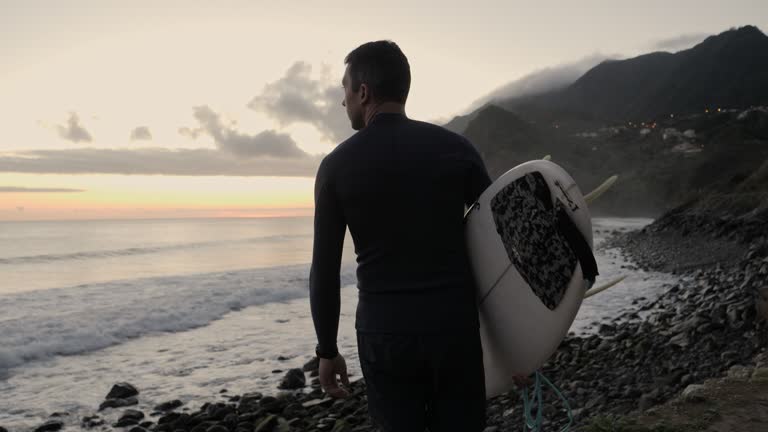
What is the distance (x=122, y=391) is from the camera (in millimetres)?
8016

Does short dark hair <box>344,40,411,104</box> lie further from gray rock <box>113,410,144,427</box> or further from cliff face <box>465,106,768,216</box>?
cliff face <box>465,106,768,216</box>

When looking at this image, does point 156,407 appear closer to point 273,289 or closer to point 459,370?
point 459,370

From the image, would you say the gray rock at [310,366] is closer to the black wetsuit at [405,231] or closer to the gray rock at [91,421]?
the gray rock at [91,421]

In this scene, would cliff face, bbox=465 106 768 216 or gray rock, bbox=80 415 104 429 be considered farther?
cliff face, bbox=465 106 768 216

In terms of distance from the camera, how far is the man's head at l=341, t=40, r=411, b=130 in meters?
2.17

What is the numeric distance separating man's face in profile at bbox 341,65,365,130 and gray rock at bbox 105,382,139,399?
7495mm

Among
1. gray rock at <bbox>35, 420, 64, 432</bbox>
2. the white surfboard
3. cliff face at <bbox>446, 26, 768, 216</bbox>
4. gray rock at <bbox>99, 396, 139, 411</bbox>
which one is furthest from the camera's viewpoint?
cliff face at <bbox>446, 26, 768, 216</bbox>

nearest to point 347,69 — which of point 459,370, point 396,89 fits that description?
point 396,89

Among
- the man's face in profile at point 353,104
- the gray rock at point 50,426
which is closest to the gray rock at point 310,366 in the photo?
the gray rock at point 50,426

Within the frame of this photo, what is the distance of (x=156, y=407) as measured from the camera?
296 inches

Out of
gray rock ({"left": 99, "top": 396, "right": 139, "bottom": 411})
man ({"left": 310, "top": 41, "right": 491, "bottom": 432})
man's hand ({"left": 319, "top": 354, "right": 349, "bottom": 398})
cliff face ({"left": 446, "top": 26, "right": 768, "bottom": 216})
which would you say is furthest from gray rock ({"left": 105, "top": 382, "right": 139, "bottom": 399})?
cliff face ({"left": 446, "top": 26, "right": 768, "bottom": 216})

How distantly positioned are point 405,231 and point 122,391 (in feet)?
25.2

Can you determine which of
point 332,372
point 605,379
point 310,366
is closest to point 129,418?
point 310,366

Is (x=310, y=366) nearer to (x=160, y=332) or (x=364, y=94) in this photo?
(x=160, y=332)
